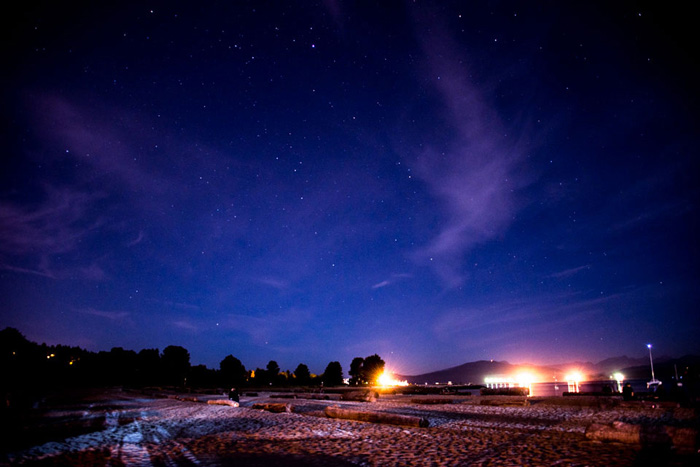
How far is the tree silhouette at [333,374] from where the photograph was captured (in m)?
118

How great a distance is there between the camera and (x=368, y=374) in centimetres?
12681

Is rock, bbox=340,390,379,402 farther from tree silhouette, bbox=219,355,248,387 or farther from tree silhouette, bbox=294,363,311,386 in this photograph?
tree silhouette, bbox=219,355,248,387

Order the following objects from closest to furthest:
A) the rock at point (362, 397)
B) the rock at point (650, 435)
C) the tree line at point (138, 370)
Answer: the rock at point (650, 435) → the rock at point (362, 397) → the tree line at point (138, 370)

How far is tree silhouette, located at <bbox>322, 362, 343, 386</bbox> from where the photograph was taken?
118188mm

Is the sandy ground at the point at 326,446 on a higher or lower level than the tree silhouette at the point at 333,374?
higher

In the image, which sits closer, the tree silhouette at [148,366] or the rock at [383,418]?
the rock at [383,418]

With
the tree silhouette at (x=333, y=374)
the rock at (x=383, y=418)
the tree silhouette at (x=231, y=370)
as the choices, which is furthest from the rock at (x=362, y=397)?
the tree silhouette at (x=231, y=370)

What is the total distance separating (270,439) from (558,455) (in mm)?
7803

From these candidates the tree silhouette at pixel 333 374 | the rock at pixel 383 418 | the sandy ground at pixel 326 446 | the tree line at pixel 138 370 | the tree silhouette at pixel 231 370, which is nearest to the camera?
the sandy ground at pixel 326 446

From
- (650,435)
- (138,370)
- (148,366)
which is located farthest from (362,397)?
(138,370)

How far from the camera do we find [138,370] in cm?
15662

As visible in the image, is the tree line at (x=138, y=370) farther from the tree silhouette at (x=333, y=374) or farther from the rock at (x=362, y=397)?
the rock at (x=362, y=397)

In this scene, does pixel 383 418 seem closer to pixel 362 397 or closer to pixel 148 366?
Result: pixel 362 397

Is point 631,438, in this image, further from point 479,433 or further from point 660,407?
point 660,407
